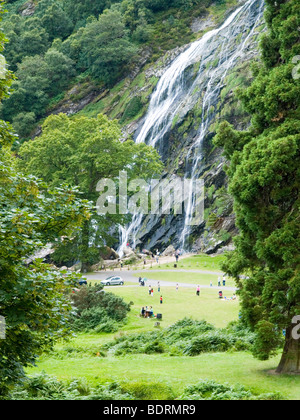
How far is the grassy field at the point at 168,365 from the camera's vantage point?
13.3 meters

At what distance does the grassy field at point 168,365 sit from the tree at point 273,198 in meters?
1.09

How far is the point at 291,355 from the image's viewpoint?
14.2 meters

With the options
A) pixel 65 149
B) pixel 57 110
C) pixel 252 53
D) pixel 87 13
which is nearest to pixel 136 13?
pixel 87 13

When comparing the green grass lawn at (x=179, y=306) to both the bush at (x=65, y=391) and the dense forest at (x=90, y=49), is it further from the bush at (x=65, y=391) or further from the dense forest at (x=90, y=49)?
the dense forest at (x=90, y=49)

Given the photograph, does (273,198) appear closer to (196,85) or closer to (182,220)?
(182,220)

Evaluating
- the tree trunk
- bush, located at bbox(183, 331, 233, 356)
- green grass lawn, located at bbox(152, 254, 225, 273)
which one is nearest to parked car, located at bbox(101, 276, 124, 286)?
green grass lawn, located at bbox(152, 254, 225, 273)

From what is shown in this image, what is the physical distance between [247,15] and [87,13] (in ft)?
144

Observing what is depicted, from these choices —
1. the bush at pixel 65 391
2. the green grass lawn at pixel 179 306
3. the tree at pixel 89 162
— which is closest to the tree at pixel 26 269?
the bush at pixel 65 391

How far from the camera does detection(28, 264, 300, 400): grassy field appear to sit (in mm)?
13344

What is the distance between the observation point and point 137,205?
46844 mm

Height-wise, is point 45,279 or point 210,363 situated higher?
point 45,279
